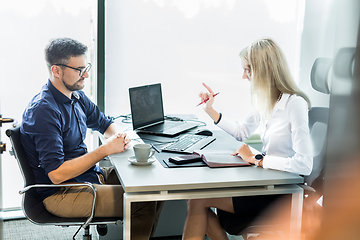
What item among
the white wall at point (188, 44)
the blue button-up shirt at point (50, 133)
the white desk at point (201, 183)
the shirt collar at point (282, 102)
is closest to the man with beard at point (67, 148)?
the blue button-up shirt at point (50, 133)

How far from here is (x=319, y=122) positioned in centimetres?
204

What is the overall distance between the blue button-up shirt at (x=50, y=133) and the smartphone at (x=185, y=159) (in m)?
0.51

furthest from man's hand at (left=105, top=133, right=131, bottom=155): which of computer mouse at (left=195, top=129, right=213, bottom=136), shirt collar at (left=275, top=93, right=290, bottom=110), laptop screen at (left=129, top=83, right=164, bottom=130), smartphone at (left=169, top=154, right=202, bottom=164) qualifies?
shirt collar at (left=275, top=93, right=290, bottom=110)

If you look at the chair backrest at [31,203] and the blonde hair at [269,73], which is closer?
the chair backrest at [31,203]

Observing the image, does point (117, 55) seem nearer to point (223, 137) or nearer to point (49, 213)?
point (223, 137)

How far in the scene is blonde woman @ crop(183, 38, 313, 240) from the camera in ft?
5.95

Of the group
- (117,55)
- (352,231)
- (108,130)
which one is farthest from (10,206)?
(352,231)

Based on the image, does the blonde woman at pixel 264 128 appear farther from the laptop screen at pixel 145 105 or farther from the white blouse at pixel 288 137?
the laptop screen at pixel 145 105

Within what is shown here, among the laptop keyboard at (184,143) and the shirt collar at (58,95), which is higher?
the shirt collar at (58,95)

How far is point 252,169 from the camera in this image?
67.5 inches

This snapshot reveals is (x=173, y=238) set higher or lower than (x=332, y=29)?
lower

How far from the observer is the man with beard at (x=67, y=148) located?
1.74 m

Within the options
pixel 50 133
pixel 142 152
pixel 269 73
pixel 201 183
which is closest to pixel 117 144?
pixel 142 152

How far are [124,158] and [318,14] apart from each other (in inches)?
54.2
